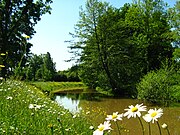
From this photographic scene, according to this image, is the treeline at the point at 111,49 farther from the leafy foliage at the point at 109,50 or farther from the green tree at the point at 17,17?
the green tree at the point at 17,17

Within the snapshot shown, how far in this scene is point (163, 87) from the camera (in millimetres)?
23594

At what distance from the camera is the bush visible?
23469 mm

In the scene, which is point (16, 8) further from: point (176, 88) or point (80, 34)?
point (176, 88)

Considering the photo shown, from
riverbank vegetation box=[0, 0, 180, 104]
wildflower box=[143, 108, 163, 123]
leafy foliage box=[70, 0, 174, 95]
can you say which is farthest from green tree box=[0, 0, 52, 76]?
wildflower box=[143, 108, 163, 123]

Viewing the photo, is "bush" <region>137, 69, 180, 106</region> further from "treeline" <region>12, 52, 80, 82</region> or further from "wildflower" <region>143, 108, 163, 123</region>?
"wildflower" <region>143, 108, 163, 123</region>

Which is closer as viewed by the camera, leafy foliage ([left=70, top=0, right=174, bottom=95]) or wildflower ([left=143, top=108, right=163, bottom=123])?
wildflower ([left=143, top=108, right=163, bottom=123])

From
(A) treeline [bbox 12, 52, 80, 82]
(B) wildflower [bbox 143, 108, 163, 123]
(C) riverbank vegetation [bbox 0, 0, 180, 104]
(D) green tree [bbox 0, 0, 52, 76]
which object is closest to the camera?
(B) wildflower [bbox 143, 108, 163, 123]

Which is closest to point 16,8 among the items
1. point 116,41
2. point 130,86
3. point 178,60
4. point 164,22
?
point 116,41

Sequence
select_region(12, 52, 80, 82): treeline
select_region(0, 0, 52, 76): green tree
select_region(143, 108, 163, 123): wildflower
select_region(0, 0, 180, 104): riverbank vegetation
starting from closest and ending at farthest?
select_region(143, 108, 163, 123): wildflower → select_region(12, 52, 80, 82): treeline → select_region(0, 0, 52, 76): green tree → select_region(0, 0, 180, 104): riverbank vegetation

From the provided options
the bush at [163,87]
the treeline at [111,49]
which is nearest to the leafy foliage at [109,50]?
the treeline at [111,49]

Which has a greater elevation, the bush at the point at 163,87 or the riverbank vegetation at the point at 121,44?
the riverbank vegetation at the point at 121,44

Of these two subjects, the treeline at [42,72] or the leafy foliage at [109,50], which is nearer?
the treeline at [42,72]

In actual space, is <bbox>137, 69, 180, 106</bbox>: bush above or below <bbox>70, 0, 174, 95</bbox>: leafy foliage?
below

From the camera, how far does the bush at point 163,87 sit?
2347 cm
